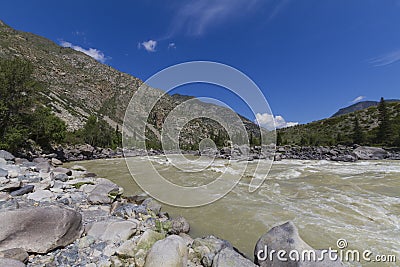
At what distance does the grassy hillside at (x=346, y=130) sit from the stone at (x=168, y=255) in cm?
4926

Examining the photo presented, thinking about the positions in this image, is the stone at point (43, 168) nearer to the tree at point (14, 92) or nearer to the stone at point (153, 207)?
the stone at point (153, 207)

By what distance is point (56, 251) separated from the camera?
3939 millimetres

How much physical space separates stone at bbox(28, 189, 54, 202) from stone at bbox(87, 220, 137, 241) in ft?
12.2

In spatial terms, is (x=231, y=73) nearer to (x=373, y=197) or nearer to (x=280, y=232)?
(x=280, y=232)

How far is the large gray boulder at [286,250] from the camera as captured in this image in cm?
349

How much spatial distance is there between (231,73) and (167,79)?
2373mm

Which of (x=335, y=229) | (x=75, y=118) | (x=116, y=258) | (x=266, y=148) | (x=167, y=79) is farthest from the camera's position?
(x=75, y=118)

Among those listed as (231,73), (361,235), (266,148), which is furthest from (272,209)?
(266,148)

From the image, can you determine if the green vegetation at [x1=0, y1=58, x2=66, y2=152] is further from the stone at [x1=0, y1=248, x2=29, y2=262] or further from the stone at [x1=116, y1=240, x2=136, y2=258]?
the stone at [x1=116, y1=240, x2=136, y2=258]

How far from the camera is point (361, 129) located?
47875 mm

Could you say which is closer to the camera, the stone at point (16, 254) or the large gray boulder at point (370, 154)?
the stone at point (16, 254)

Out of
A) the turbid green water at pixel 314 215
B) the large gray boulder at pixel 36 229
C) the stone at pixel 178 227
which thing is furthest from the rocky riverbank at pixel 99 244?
the turbid green water at pixel 314 215

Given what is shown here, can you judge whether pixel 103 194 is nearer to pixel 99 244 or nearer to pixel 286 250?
pixel 99 244

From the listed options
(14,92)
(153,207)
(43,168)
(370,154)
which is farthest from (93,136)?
(370,154)
